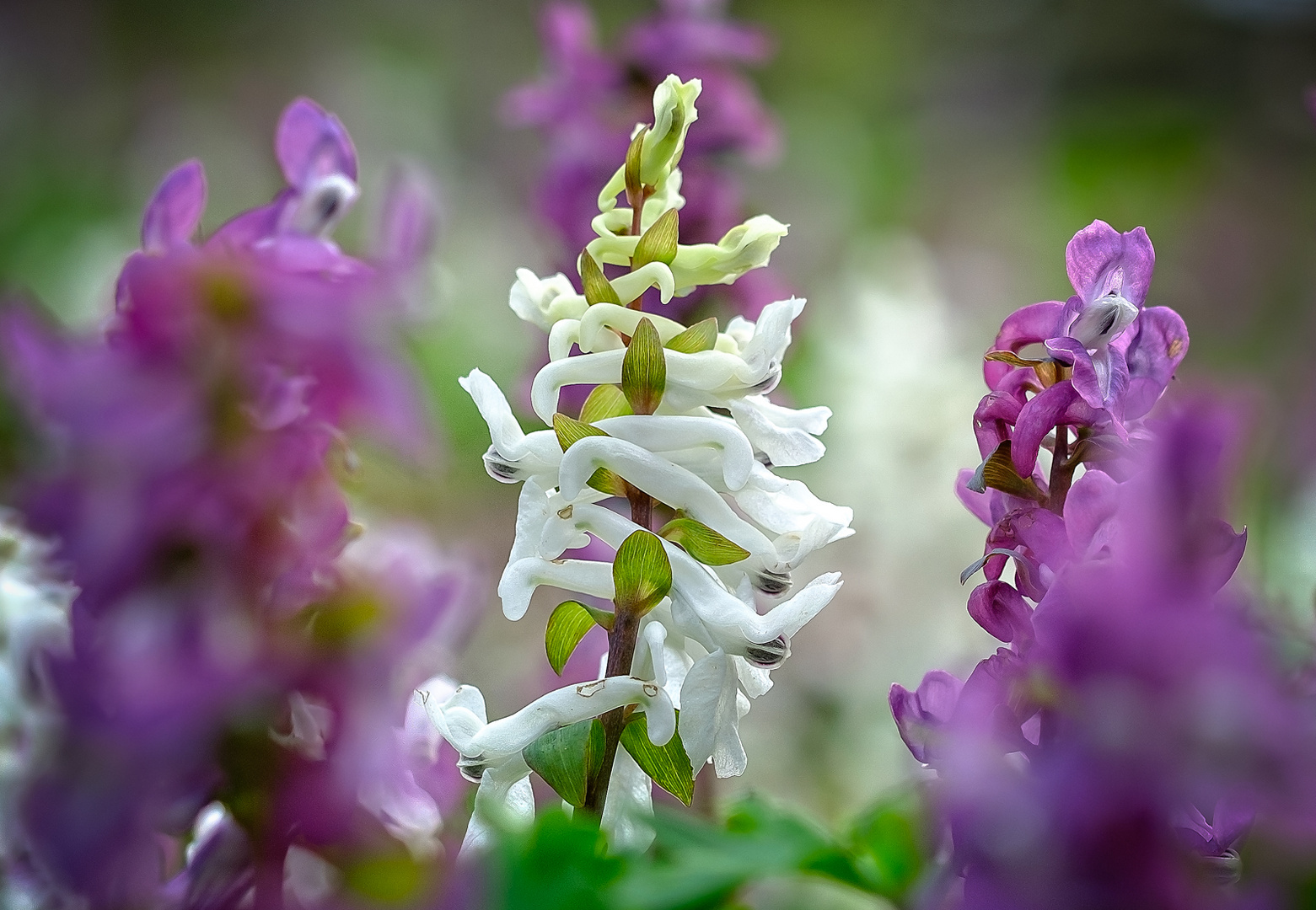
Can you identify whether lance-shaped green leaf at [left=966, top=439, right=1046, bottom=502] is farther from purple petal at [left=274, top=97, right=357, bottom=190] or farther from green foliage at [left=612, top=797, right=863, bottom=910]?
purple petal at [left=274, top=97, right=357, bottom=190]

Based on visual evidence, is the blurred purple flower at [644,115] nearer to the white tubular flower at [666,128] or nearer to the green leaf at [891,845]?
the white tubular flower at [666,128]

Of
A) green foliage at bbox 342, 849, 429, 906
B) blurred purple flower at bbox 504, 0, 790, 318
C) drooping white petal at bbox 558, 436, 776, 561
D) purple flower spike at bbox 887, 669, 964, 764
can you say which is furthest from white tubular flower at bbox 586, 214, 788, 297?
blurred purple flower at bbox 504, 0, 790, 318

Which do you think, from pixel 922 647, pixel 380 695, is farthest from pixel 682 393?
pixel 922 647

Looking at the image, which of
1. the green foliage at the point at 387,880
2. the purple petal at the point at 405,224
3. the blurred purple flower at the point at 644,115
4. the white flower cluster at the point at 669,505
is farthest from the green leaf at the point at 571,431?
the blurred purple flower at the point at 644,115

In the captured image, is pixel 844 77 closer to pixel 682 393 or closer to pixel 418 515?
pixel 418 515

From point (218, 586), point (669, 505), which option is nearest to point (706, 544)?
point (669, 505)

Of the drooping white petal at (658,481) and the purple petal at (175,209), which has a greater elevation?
the purple petal at (175,209)
